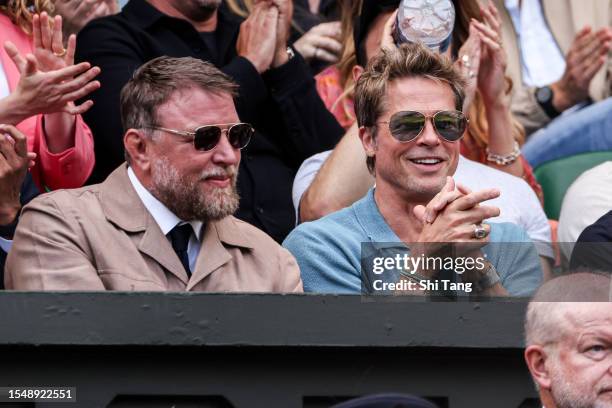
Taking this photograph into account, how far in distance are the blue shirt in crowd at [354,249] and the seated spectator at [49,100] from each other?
785 mm

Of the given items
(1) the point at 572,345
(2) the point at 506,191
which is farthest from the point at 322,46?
(1) the point at 572,345

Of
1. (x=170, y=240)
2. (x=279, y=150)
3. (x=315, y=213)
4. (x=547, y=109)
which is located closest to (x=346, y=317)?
(x=170, y=240)

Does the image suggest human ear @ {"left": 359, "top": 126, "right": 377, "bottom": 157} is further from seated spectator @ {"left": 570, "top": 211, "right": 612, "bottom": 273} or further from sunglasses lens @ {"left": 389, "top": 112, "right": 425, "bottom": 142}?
seated spectator @ {"left": 570, "top": 211, "right": 612, "bottom": 273}

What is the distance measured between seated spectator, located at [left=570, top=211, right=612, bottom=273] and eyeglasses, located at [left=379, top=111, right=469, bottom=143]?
20.3 inches

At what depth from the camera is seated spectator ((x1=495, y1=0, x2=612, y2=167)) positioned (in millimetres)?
6664

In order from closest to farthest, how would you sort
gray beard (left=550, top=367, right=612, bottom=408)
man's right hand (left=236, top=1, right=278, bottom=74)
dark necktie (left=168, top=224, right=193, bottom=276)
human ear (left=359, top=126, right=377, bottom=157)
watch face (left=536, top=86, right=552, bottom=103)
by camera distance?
gray beard (left=550, top=367, right=612, bottom=408)
dark necktie (left=168, top=224, right=193, bottom=276)
human ear (left=359, top=126, right=377, bottom=157)
man's right hand (left=236, top=1, right=278, bottom=74)
watch face (left=536, top=86, right=552, bottom=103)

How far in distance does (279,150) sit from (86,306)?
1.80 metres

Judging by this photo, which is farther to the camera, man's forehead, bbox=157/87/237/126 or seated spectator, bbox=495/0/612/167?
seated spectator, bbox=495/0/612/167

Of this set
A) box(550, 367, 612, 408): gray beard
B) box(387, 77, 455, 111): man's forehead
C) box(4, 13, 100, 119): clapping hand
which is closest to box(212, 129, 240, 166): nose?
box(4, 13, 100, 119): clapping hand

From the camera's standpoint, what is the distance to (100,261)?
449 centimetres

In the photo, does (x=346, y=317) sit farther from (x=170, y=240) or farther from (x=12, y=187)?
(x=12, y=187)

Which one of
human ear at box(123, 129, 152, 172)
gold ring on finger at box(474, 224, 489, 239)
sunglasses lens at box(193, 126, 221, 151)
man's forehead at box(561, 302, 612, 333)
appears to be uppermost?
sunglasses lens at box(193, 126, 221, 151)

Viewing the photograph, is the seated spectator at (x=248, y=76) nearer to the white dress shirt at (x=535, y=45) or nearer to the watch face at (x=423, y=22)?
the watch face at (x=423, y=22)

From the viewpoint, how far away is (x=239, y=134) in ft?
15.6
